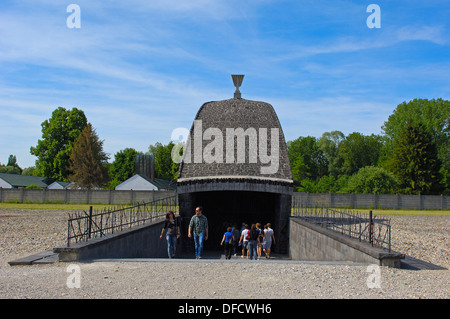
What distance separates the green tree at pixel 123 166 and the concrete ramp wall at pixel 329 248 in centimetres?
7468

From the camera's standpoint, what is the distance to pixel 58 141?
72312mm

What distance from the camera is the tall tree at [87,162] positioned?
217 ft

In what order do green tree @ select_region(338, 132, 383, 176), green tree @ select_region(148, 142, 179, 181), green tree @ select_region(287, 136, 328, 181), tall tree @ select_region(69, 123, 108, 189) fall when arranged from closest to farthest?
tall tree @ select_region(69, 123, 108, 189), green tree @ select_region(338, 132, 383, 176), green tree @ select_region(287, 136, 328, 181), green tree @ select_region(148, 142, 179, 181)

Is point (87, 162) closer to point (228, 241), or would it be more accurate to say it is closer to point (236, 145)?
point (236, 145)

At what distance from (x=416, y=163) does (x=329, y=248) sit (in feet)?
173

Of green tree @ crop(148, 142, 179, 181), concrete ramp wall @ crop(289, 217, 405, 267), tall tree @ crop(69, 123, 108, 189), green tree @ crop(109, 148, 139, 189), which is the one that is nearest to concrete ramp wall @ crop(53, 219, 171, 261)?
concrete ramp wall @ crop(289, 217, 405, 267)

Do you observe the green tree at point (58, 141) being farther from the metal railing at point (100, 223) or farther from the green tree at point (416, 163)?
the green tree at point (416, 163)

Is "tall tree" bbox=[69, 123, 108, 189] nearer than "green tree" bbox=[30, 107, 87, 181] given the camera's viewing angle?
Yes

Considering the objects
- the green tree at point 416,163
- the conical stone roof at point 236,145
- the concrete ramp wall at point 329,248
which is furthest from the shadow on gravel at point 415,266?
the green tree at point 416,163

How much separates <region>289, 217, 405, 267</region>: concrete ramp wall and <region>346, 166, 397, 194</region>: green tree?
37709mm

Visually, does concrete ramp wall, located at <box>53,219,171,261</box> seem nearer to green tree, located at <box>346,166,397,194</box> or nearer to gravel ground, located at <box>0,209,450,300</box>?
gravel ground, located at <box>0,209,450,300</box>

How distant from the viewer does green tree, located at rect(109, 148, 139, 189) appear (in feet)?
307
